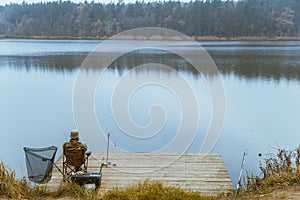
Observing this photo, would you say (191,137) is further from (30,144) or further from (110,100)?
(110,100)

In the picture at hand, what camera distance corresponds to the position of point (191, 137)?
633cm

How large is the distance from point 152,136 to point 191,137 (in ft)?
→ 2.26

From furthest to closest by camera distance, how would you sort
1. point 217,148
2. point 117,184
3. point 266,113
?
1. point 266,113
2. point 217,148
3. point 117,184

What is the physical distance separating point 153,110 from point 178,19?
29.1 meters

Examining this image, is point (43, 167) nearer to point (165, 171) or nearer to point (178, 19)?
point (165, 171)

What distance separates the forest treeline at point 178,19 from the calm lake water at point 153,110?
20.2 m

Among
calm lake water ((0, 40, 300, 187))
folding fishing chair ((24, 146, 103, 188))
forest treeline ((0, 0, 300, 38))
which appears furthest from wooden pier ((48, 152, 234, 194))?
forest treeline ((0, 0, 300, 38))

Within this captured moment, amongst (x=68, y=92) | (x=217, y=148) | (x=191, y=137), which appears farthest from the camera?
(x=68, y=92)

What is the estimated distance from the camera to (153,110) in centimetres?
807

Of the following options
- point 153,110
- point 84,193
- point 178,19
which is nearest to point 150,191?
Result: point 84,193

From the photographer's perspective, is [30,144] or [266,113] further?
[266,113]

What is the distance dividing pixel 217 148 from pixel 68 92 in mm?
6357

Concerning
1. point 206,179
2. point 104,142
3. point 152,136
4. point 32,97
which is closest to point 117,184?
point 206,179

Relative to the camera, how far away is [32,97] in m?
10.3
